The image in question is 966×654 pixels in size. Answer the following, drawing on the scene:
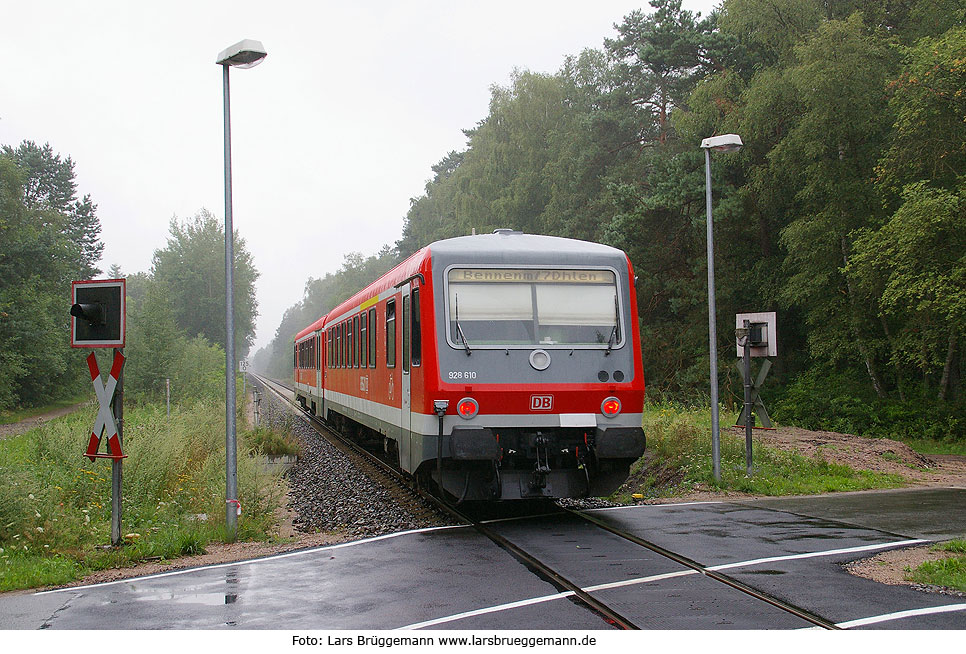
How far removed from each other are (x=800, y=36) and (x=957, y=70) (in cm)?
852

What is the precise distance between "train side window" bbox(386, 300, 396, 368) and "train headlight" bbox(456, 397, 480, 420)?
2648 mm

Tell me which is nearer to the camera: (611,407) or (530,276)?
(611,407)

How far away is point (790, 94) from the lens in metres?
29.2

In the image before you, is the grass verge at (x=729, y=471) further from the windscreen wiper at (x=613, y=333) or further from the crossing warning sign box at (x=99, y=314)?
the crossing warning sign box at (x=99, y=314)

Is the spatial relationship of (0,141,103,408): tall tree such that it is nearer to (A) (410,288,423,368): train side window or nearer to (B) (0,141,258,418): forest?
(B) (0,141,258,418): forest

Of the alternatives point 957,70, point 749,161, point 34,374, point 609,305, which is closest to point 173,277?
point 34,374

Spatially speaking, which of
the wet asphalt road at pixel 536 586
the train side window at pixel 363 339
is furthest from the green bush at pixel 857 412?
the train side window at pixel 363 339

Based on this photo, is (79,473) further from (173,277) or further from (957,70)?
(173,277)

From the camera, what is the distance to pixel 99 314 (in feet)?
30.4

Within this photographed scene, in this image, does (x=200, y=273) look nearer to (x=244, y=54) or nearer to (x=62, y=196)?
(x=62, y=196)

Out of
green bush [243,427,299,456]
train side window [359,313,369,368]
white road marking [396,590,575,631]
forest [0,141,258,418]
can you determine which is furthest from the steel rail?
forest [0,141,258,418]

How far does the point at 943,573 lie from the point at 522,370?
15.5 feet

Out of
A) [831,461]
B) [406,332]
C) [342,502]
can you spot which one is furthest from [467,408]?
[831,461]

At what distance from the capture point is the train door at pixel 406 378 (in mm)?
11270
